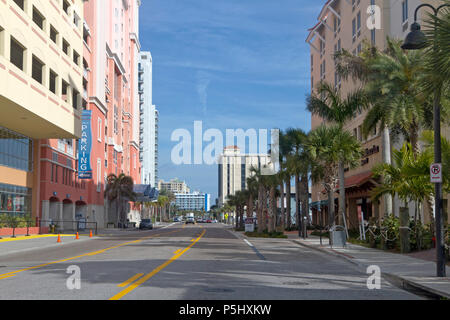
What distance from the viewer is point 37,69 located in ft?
136

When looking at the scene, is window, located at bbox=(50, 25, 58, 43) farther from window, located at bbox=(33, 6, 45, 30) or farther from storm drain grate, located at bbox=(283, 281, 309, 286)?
storm drain grate, located at bbox=(283, 281, 309, 286)

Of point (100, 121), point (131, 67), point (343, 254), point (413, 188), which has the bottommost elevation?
point (343, 254)

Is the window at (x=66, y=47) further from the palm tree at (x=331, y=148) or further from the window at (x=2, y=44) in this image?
the palm tree at (x=331, y=148)

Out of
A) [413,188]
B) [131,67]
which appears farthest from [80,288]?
[131,67]

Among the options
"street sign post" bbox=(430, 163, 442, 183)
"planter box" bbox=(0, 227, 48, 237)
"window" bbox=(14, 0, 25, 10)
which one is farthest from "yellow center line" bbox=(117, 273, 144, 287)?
"window" bbox=(14, 0, 25, 10)

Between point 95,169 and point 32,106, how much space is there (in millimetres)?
36187

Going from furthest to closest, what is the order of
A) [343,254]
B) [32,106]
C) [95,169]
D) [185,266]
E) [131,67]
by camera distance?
[131,67] → [95,169] → [32,106] → [343,254] → [185,266]

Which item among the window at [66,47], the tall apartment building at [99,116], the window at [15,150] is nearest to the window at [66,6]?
the tall apartment building at [99,116]

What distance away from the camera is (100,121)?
73875 mm

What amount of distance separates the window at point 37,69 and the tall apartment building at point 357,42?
21736 mm

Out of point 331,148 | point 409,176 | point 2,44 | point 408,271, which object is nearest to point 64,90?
point 2,44

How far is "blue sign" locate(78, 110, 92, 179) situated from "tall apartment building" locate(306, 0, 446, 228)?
25005 millimetres

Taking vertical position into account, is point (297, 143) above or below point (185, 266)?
above
